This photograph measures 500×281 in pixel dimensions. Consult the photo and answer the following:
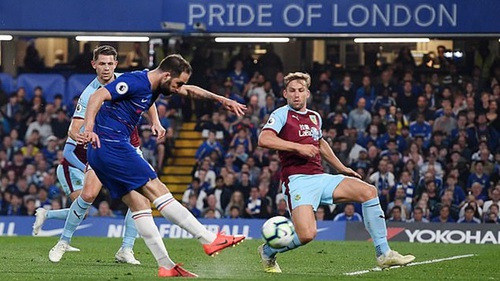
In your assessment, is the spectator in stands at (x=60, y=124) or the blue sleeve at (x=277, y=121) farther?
the spectator in stands at (x=60, y=124)

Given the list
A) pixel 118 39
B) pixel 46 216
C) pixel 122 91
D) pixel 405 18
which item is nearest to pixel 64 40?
pixel 118 39

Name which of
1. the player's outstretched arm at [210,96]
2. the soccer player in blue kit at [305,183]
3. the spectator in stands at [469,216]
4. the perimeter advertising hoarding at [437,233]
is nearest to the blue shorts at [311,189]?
the soccer player in blue kit at [305,183]

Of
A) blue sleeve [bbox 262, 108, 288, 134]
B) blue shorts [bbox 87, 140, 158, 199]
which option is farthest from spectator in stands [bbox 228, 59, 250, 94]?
blue shorts [bbox 87, 140, 158, 199]

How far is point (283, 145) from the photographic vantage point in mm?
12188

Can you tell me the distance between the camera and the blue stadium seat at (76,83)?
1077 inches

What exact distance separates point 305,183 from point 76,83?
15.8 metres

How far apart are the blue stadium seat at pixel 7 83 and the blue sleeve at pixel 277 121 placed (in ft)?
52.6

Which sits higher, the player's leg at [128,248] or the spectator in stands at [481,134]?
the spectator in stands at [481,134]

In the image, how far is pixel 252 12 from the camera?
24766mm

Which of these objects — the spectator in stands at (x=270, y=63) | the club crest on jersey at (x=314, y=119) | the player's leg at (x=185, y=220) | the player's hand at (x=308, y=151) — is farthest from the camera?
the spectator in stands at (x=270, y=63)

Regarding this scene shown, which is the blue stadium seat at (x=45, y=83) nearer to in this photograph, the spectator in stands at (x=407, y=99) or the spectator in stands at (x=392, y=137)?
the spectator in stands at (x=392, y=137)

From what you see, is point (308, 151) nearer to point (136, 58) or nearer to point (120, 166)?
point (120, 166)

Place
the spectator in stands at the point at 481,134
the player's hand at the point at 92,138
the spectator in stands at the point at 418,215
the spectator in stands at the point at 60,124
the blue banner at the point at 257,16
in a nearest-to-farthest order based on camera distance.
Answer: the player's hand at the point at 92,138 → the spectator in stands at the point at 418,215 → the blue banner at the point at 257,16 → the spectator in stands at the point at 481,134 → the spectator in stands at the point at 60,124

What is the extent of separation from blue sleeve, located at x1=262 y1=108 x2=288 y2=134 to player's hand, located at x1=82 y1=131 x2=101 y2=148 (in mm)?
2322
